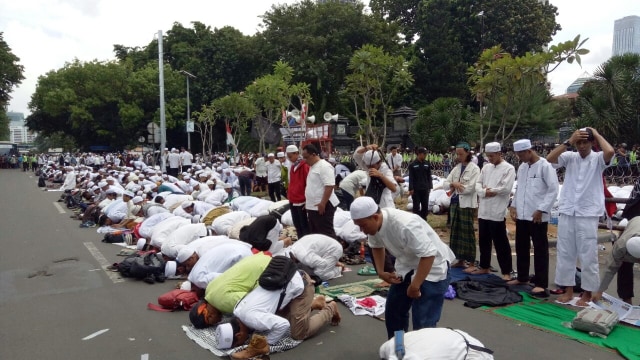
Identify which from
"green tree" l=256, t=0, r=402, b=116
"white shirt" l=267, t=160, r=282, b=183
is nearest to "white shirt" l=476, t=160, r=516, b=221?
"white shirt" l=267, t=160, r=282, b=183

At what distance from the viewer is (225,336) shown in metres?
4.16

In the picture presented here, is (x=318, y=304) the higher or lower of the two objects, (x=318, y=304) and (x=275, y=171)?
the lower

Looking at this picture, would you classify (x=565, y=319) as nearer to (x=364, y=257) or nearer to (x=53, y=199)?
(x=364, y=257)

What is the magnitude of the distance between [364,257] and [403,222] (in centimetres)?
426

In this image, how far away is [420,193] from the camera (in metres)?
8.88

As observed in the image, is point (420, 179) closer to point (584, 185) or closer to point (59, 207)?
point (584, 185)

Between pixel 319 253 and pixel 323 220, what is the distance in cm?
72

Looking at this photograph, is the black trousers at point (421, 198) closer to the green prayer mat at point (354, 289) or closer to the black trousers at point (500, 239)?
the black trousers at point (500, 239)

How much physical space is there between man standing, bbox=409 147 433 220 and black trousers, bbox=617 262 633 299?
3890mm

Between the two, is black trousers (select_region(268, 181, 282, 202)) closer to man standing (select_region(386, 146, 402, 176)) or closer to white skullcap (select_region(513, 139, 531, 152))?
man standing (select_region(386, 146, 402, 176))

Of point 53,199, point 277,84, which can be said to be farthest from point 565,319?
point 277,84

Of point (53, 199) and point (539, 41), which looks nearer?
point (53, 199)

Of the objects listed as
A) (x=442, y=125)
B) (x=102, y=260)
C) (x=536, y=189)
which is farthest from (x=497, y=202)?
(x=442, y=125)

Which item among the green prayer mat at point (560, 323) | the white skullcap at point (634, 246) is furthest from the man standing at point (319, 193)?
the white skullcap at point (634, 246)
